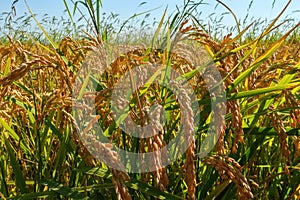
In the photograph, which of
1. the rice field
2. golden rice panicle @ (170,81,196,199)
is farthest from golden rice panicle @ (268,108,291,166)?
golden rice panicle @ (170,81,196,199)

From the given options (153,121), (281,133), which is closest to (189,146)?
(153,121)

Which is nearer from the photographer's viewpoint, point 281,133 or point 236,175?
point 236,175

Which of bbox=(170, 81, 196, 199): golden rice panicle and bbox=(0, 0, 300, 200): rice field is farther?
bbox=(0, 0, 300, 200): rice field

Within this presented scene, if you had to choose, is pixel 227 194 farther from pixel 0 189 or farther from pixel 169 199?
pixel 0 189

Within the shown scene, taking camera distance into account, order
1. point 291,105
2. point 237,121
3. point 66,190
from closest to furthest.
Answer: point 237,121, point 66,190, point 291,105

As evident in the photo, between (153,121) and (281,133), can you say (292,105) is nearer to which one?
(281,133)

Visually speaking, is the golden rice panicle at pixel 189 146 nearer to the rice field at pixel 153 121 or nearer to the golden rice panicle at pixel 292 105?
the rice field at pixel 153 121

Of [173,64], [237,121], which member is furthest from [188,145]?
[173,64]

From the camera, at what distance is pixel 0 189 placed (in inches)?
41.2

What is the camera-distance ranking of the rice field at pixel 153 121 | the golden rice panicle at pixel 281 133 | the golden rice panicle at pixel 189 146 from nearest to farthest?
the golden rice panicle at pixel 189 146 → the rice field at pixel 153 121 → the golden rice panicle at pixel 281 133

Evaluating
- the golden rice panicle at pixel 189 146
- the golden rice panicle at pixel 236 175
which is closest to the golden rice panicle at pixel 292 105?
the golden rice panicle at pixel 236 175

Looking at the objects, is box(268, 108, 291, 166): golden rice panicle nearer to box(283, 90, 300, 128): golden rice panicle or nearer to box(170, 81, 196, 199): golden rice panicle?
box(283, 90, 300, 128): golden rice panicle

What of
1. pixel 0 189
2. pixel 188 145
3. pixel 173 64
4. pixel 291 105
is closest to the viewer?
pixel 188 145

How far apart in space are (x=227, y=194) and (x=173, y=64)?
0.40 m
